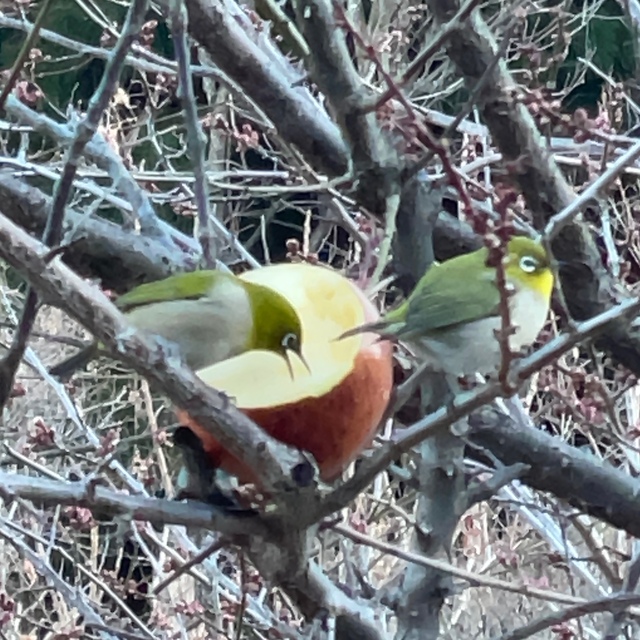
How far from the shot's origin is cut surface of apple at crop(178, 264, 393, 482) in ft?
2.47

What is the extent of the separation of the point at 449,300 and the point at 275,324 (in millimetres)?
426

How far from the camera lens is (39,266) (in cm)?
56

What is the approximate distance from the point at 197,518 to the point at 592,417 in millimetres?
979

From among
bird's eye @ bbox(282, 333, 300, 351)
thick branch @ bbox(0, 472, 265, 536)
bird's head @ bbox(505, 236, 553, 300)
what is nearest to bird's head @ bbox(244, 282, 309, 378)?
bird's eye @ bbox(282, 333, 300, 351)

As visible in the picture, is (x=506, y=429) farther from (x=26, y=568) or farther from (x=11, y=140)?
(x=11, y=140)

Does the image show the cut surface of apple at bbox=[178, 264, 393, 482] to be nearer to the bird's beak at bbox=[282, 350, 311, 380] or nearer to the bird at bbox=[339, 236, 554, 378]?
the bird's beak at bbox=[282, 350, 311, 380]

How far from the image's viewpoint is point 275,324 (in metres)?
0.88

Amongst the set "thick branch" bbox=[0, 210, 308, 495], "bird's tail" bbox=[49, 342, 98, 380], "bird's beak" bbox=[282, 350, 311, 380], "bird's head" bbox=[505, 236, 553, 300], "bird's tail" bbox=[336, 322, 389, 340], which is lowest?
"thick branch" bbox=[0, 210, 308, 495]

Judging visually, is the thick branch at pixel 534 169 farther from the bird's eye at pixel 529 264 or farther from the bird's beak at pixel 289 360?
the bird's beak at pixel 289 360

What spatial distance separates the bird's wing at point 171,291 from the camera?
102 cm

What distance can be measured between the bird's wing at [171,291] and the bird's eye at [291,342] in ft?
0.68

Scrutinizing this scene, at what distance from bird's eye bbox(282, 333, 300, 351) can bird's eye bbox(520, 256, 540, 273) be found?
1.74 feet

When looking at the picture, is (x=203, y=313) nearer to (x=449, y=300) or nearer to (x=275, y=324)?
(x=275, y=324)

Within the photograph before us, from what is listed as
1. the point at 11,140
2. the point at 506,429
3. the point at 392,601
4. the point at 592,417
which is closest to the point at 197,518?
the point at 392,601
